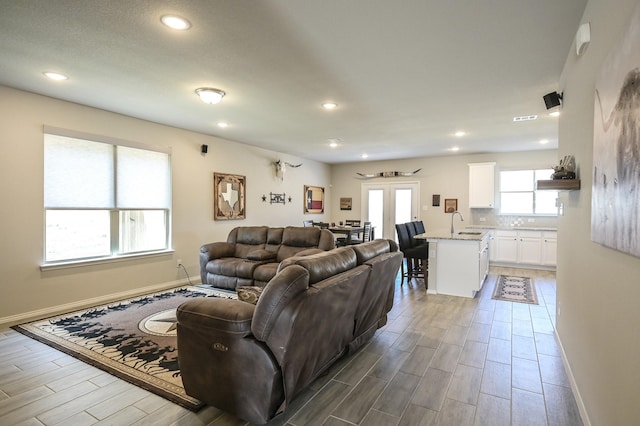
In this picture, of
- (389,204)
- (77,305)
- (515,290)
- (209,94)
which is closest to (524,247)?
(515,290)

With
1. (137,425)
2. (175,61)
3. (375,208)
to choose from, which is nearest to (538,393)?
(137,425)

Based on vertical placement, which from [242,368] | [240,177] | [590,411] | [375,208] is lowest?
[590,411]

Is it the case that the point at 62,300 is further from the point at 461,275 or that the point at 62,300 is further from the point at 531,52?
the point at 531,52

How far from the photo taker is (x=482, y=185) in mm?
7625

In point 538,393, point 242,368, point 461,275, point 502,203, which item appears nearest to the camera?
point 242,368

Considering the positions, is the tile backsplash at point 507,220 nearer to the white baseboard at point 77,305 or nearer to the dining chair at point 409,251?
the dining chair at point 409,251

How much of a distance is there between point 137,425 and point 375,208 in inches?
318

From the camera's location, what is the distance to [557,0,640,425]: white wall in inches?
52.3

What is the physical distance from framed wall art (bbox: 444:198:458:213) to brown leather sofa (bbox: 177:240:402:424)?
6.58 m

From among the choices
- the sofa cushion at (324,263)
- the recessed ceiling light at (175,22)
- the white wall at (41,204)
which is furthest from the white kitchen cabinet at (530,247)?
the recessed ceiling light at (175,22)

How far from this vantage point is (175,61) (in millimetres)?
3021

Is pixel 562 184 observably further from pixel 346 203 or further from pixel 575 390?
pixel 346 203

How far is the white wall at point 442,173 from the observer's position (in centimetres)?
748

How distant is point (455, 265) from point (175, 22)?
4.56 metres
